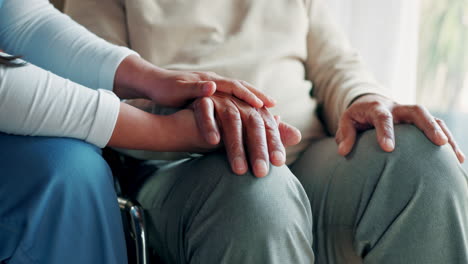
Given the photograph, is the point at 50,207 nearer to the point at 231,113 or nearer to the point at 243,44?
the point at 231,113

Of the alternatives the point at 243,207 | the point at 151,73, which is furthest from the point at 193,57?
the point at 243,207

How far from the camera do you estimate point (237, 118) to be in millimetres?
763

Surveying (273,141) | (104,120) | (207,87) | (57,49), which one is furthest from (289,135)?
(57,49)

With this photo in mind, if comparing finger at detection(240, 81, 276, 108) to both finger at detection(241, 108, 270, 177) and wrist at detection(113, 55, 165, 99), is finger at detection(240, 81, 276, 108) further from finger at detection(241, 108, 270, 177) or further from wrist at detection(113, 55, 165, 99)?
wrist at detection(113, 55, 165, 99)

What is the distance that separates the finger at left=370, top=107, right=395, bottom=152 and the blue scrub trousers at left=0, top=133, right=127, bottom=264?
458 mm

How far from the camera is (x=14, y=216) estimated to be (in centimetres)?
61

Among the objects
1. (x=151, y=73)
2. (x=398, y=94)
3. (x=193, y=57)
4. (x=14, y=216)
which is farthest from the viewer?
(x=398, y=94)

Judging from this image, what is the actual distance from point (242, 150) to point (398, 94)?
45.9 inches

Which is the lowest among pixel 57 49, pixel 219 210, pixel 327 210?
pixel 327 210

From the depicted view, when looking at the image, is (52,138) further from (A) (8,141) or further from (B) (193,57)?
(B) (193,57)

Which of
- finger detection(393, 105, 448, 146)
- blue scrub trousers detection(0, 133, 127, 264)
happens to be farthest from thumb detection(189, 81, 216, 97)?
finger detection(393, 105, 448, 146)

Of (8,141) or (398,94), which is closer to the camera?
(8,141)

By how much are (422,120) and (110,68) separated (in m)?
0.57

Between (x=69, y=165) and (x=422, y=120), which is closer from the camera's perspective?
(x=69, y=165)
